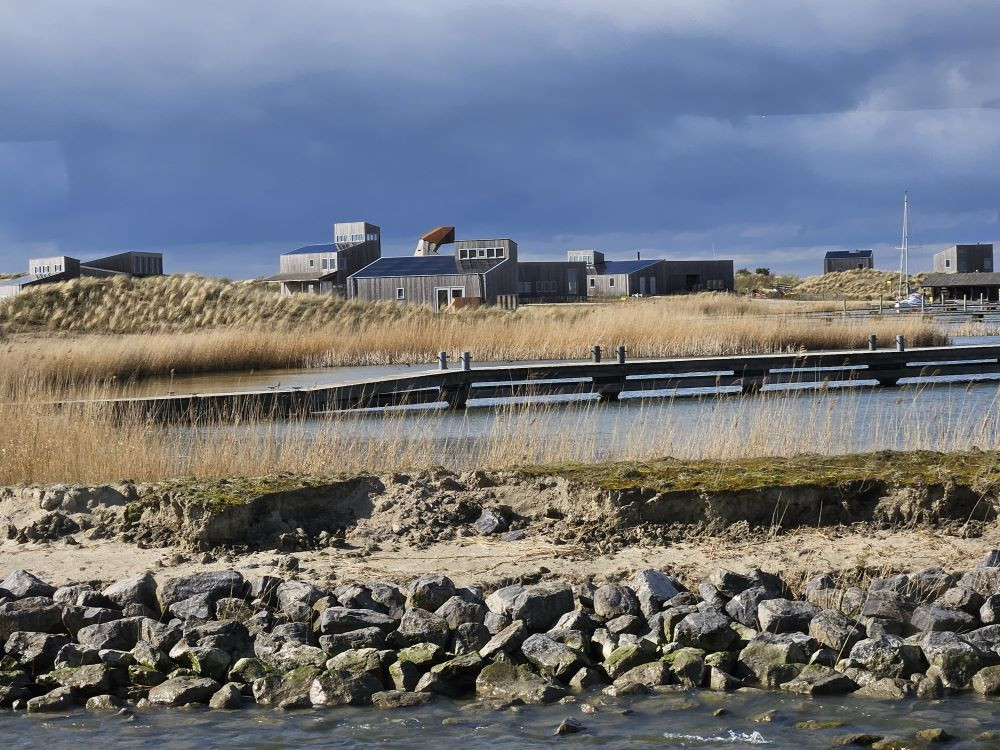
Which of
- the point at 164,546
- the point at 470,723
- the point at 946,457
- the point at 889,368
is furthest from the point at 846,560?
the point at 889,368

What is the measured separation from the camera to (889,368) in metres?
22.4

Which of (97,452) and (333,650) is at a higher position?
(97,452)

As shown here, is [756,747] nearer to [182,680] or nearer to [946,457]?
[182,680]

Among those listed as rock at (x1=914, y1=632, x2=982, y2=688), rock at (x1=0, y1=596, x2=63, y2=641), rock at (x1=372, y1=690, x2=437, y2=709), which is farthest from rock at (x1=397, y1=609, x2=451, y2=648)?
rock at (x1=914, y1=632, x2=982, y2=688)

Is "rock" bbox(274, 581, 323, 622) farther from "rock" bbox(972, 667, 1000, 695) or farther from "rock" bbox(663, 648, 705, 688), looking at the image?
"rock" bbox(972, 667, 1000, 695)

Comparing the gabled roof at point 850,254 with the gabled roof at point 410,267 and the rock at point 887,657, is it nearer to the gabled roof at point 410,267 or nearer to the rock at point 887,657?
the gabled roof at point 410,267

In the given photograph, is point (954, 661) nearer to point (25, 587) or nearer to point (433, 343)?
point (25, 587)

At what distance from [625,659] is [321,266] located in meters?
60.6

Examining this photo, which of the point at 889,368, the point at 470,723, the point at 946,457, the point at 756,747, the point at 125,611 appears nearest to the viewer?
the point at 756,747

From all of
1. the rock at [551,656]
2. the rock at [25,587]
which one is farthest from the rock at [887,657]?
the rock at [25,587]

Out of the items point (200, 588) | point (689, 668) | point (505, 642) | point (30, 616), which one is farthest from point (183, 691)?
point (689, 668)

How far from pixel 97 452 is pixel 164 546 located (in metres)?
2.54

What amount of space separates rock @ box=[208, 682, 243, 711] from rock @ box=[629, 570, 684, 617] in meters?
2.13

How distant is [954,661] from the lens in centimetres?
513
